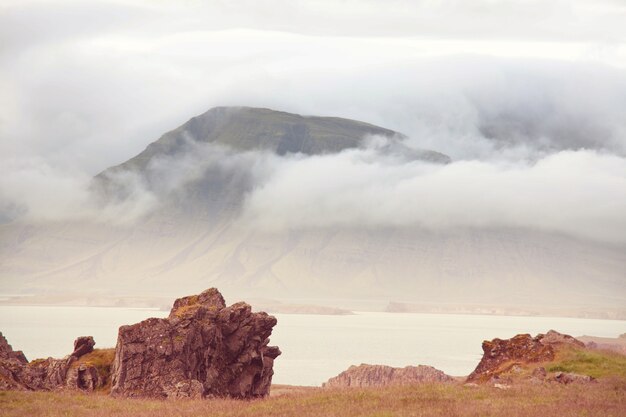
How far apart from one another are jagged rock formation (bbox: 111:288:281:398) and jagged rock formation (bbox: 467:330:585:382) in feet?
37.3

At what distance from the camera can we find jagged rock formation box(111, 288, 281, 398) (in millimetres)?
46500

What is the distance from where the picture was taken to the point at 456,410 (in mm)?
35938

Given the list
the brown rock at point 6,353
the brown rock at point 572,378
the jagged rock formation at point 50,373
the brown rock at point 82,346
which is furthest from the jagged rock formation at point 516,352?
the brown rock at point 6,353

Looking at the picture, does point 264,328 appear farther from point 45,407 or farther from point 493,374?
point 45,407

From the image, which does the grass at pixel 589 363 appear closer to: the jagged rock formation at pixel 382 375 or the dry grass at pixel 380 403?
the dry grass at pixel 380 403

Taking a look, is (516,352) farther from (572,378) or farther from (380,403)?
(380,403)

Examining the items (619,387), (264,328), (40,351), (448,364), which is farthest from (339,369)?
(619,387)

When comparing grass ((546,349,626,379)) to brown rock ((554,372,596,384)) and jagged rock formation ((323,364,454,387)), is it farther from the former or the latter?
jagged rock formation ((323,364,454,387))

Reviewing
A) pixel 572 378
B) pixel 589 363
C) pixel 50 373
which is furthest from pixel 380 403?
pixel 50 373

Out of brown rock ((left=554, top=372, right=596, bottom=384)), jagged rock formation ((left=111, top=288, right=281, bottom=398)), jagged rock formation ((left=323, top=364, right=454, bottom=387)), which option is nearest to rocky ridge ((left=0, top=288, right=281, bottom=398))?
jagged rock formation ((left=111, top=288, right=281, bottom=398))

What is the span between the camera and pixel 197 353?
48969 mm

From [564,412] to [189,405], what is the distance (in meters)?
14.7

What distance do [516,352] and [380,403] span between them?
1684cm

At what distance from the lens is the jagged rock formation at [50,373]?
45844 millimetres
